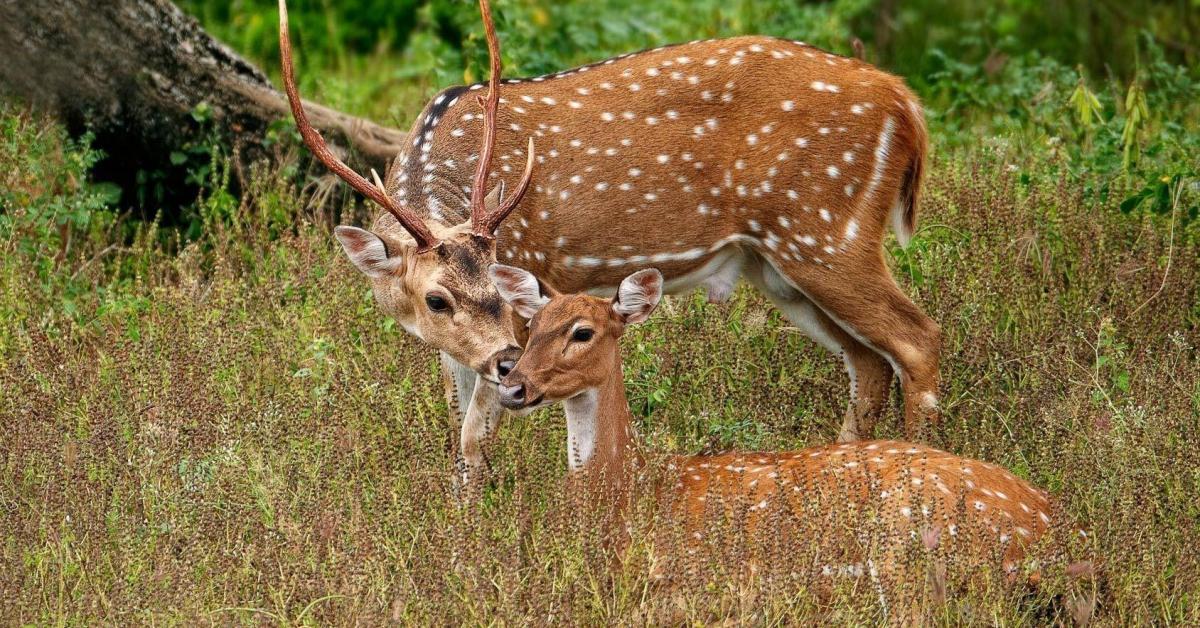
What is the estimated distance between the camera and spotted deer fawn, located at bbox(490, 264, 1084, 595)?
4.81m

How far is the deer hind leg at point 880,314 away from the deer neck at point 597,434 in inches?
45.3

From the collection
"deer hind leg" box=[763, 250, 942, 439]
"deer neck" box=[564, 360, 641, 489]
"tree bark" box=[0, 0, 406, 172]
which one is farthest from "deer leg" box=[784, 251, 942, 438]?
"tree bark" box=[0, 0, 406, 172]

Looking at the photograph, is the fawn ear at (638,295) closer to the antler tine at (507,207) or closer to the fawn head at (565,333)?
the fawn head at (565,333)

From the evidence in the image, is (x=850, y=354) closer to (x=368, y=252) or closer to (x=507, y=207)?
(x=507, y=207)

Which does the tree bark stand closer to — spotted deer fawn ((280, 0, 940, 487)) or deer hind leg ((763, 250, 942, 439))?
spotted deer fawn ((280, 0, 940, 487))

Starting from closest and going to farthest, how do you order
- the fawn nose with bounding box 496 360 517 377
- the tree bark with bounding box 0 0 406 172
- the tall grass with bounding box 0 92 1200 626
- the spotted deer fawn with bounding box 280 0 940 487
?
the tall grass with bounding box 0 92 1200 626, the fawn nose with bounding box 496 360 517 377, the spotted deer fawn with bounding box 280 0 940 487, the tree bark with bounding box 0 0 406 172

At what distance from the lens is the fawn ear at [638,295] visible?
208 inches

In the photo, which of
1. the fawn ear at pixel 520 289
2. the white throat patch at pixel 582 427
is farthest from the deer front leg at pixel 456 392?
the white throat patch at pixel 582 427

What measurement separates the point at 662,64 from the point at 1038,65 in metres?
3.49

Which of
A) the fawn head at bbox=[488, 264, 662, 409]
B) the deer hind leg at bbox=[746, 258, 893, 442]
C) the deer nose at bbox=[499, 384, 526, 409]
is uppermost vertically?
the fawn head at bbox=[488, 264, 662, 409]

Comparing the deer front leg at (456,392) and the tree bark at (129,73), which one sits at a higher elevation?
the tree bark at (129,73)

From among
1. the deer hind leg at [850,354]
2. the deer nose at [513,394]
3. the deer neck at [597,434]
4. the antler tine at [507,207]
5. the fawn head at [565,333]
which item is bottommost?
the deer hind leg at [850,354]

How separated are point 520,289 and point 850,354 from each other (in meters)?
1.60

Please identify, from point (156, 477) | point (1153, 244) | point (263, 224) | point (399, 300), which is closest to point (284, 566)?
point (156, 477)
